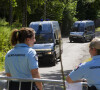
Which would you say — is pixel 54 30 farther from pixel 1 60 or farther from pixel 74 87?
pixel 74 87

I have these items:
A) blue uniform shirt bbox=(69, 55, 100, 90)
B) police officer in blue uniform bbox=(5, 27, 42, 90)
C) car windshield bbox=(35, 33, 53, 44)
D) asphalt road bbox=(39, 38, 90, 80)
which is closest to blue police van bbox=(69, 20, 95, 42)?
asphalt road bbox=(39, 38, 90, 80)

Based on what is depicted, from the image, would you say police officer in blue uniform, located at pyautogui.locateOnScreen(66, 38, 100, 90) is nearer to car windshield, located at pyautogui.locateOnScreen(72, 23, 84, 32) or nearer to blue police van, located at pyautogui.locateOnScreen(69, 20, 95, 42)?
blue police van, located at pyautogui.locateOnScreen(69, 20, 95, 42)

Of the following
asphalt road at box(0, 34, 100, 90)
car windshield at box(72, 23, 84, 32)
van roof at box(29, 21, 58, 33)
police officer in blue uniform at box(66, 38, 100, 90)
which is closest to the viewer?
police officer in blue uniform at box(66, 38, 100, 90)

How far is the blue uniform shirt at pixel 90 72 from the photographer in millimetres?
3271

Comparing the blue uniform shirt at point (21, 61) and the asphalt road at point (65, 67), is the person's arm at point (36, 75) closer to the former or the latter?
the blue uniform shirt at point (21, 61)

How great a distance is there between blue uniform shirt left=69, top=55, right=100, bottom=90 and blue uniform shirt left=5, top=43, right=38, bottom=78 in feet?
2.08

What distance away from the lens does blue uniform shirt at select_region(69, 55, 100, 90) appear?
3.27m

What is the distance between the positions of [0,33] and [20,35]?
14844mm

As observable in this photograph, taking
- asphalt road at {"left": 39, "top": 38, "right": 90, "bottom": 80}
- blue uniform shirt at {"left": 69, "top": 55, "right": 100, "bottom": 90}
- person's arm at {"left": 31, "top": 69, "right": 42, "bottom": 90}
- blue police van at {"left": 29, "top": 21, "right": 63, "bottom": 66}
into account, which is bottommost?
asphalt road at {"left": 39, "top": 38, "right": 90, "bottom": 80}

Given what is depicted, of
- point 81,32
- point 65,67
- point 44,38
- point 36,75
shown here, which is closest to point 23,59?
point 36,75

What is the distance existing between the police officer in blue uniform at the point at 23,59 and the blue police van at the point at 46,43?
10.2m

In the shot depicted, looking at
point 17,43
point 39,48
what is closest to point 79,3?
point 39,48

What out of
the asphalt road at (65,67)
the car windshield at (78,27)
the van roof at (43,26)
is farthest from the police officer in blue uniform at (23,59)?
the car windshield at (78,27)

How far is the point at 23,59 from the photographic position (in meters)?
3.69
